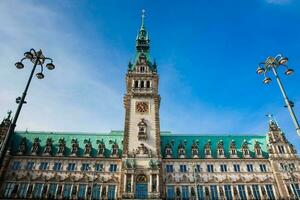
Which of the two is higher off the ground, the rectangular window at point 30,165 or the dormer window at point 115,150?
the dormer window at point 115,150

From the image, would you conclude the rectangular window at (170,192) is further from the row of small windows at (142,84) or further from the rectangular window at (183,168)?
the row of small windows at (142,84)

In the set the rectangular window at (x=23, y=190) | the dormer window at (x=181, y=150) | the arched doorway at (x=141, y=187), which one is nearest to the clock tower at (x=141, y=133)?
the arched doorway at (x=141, y=187)

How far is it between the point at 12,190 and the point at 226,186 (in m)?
46.5

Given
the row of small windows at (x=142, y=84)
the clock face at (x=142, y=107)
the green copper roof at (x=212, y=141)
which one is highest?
the row of small windows at (x=142, y=84)

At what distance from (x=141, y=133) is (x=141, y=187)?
492 inches

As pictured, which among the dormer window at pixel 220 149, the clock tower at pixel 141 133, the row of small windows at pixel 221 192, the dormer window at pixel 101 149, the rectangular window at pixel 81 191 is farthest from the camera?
the dormer window at pixel 220 149

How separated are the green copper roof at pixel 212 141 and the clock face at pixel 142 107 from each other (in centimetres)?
942

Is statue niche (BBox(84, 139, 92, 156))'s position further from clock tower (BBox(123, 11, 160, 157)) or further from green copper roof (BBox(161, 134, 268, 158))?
green copper roof (BBox(161, 134, 268, 158))

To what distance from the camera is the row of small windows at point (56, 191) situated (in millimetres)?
55031

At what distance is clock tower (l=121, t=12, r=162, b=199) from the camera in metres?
53.9

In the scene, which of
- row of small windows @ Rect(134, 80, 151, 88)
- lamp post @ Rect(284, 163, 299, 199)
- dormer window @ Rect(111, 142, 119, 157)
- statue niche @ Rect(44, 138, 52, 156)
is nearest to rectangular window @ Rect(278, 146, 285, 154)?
lamp post @ Rect(284, 163, 299, 199)

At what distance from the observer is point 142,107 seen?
65.6 metres

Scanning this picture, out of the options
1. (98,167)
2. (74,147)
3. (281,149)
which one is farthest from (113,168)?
(281,149)

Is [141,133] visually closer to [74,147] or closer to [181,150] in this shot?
[181,150]
